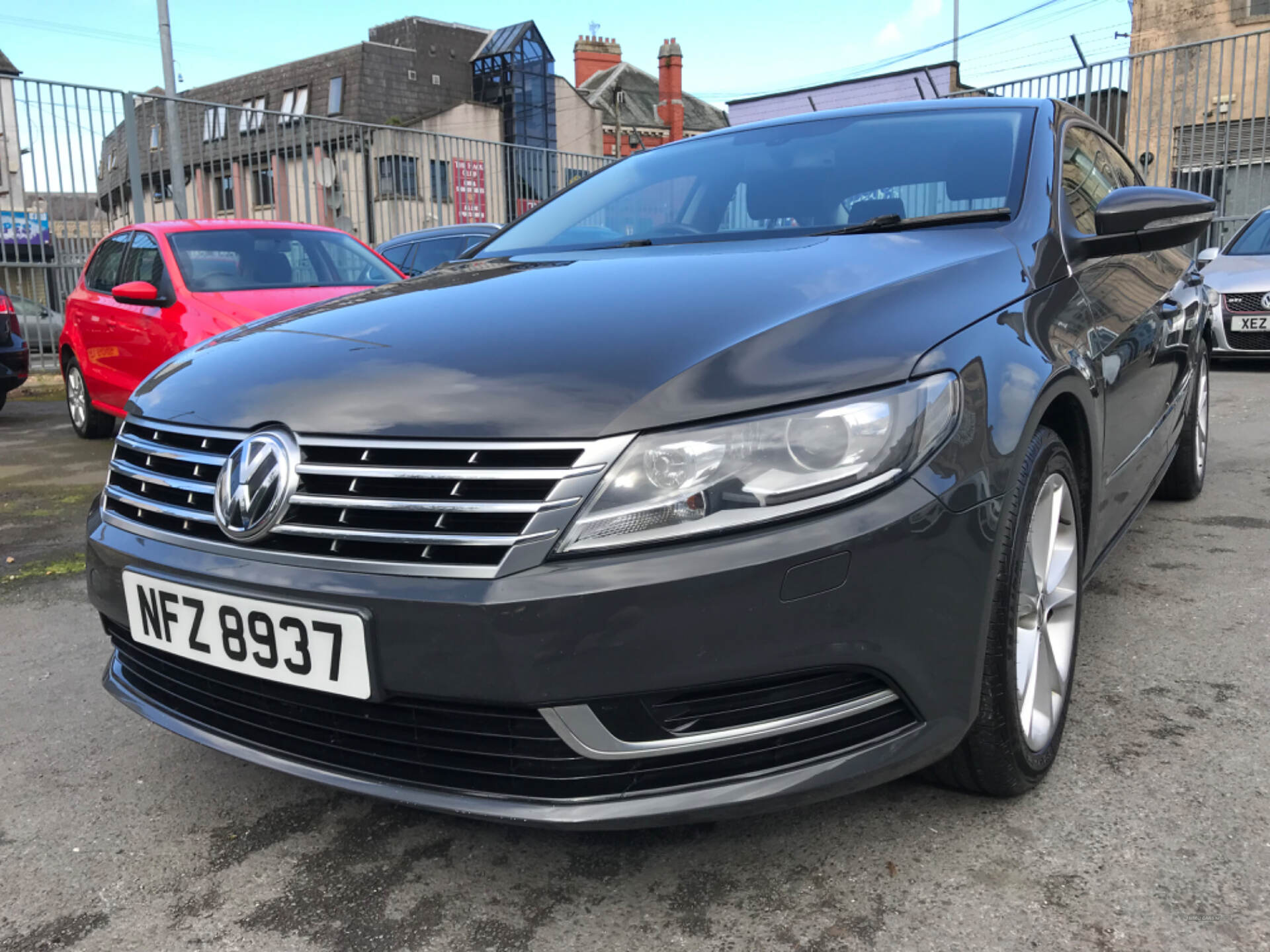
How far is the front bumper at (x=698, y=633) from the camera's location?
4.75 feet

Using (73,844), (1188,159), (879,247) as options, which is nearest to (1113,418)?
(879,247)

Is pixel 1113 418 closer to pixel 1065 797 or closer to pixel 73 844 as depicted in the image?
pixel 1065 797

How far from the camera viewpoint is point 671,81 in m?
41.7

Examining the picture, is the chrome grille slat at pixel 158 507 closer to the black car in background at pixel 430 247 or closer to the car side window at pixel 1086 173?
the car side window at pixel 1086 173

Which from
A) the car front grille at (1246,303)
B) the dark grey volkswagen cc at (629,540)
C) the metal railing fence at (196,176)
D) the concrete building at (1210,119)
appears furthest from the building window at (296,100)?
the dark grey volkswagen cc at (629,540)

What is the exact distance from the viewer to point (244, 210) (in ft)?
38.2

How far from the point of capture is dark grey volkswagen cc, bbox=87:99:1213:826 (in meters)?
1.47

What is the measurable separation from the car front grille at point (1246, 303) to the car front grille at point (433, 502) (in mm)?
8144

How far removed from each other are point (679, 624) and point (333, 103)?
145 feet

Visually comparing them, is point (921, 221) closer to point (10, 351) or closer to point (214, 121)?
point (10, 351)

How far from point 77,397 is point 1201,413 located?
6748 mm

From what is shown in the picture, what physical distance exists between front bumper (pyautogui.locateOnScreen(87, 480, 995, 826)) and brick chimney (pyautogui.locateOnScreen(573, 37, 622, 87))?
156 ft

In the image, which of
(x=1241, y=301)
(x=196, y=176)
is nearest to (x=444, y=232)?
(x=196, y=176)

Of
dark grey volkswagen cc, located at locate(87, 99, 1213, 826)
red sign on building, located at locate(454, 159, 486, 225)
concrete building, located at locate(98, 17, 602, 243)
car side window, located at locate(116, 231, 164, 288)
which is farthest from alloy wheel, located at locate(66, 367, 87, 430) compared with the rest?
red sign on building, located at locate(454, 159, 486, 225)
